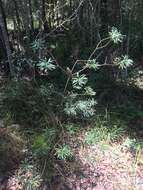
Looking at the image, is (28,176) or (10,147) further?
(10,147)

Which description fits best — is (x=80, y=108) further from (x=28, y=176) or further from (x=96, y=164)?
(x=28, y=176)

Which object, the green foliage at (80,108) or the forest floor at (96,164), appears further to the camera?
the green foliage at (80,108)

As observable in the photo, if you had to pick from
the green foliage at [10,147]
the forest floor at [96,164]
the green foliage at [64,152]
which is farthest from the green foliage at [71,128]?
the green foliage at [10,147]

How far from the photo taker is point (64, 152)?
3834 millimetres

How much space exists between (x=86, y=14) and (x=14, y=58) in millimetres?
1144

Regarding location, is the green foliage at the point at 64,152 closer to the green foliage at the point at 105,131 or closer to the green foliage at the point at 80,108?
the green foliage at the point at 105,131

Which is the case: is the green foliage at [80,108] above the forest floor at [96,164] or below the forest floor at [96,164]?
above

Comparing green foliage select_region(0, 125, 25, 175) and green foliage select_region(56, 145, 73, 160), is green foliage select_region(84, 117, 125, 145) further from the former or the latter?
green foliage select_region(0, 125, 25, 175)

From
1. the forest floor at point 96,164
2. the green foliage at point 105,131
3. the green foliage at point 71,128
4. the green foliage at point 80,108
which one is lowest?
the forest floor at point 96,164

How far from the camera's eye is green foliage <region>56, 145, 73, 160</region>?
383cm

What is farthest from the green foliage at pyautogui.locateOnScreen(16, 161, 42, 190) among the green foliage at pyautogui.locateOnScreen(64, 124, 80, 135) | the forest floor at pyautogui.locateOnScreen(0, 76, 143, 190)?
the green foliage at pyautogui.locateOnScreen(64, 124, 80, 135)

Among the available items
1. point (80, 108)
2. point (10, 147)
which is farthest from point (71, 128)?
point (10, 147)

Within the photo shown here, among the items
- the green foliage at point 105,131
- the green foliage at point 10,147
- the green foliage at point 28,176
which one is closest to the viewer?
the green foliage at point 28,176

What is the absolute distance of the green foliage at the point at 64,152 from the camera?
151 inches
